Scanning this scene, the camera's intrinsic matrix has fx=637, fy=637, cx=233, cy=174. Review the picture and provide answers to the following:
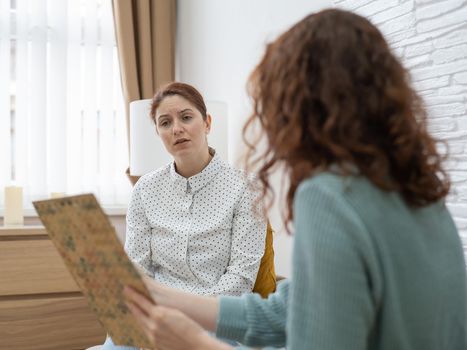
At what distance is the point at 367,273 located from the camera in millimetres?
907

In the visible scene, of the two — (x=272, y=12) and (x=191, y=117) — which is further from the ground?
(x=272, y=12)

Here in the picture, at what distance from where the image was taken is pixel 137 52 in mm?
4184

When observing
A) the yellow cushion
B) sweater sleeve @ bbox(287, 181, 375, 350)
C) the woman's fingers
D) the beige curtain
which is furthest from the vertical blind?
sweater sleeve @ bbox(287, 181, 375, 350)

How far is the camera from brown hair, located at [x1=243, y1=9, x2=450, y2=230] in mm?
957

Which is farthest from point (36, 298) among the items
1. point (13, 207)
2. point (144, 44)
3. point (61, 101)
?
point (144, 44)

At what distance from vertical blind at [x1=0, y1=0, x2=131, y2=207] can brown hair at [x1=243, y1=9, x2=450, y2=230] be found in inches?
126

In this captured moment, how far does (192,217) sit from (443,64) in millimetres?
1043

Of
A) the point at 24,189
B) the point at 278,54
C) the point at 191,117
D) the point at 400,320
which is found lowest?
the point at 24,189

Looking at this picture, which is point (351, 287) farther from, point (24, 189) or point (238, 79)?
point (24, 189)

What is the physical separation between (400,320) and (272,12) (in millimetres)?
2523

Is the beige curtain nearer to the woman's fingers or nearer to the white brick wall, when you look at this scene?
the white brick wall

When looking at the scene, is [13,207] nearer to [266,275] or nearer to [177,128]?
[177,128]

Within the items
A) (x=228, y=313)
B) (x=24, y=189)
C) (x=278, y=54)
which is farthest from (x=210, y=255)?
(x=24, y=189)

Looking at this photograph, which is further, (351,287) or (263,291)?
(263,291)
